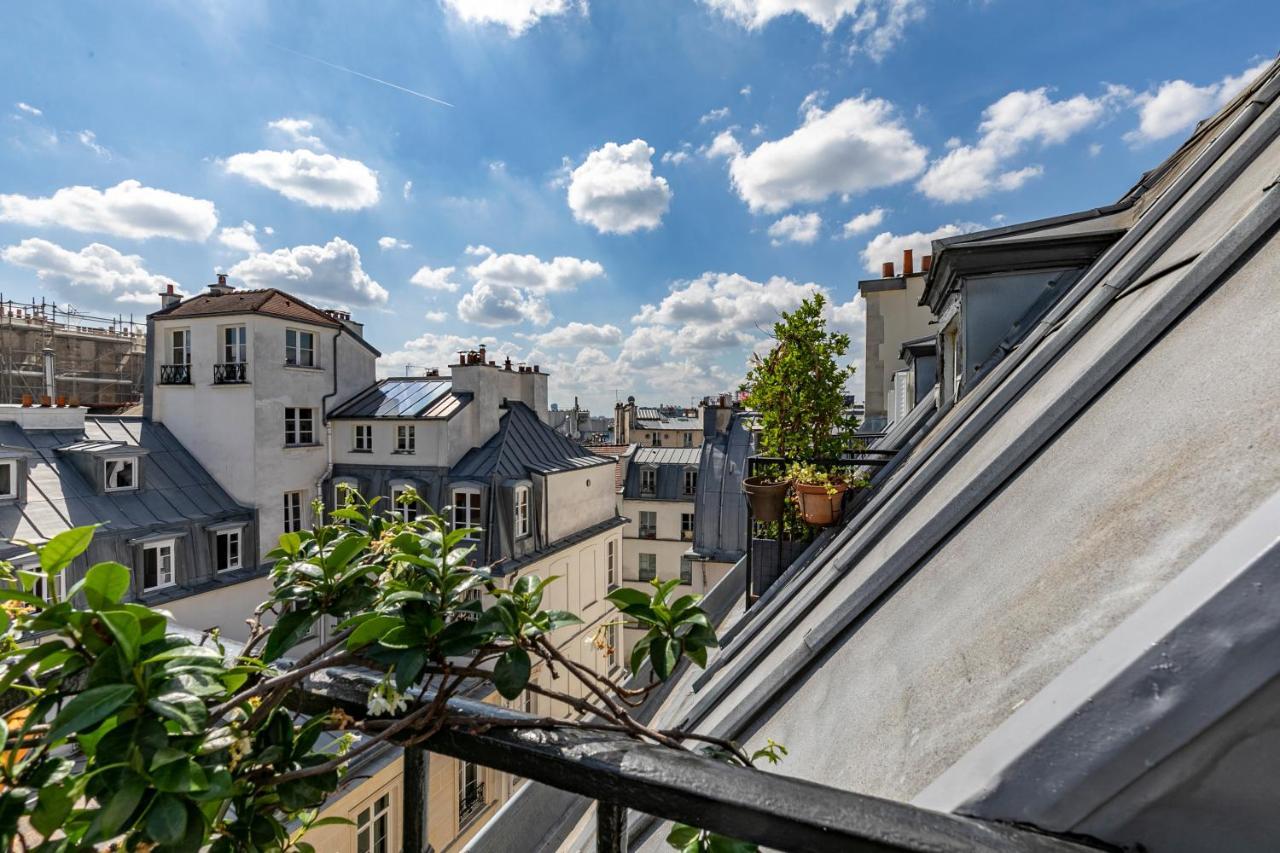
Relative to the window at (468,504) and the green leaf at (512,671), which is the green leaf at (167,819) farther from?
the window at (468,504)

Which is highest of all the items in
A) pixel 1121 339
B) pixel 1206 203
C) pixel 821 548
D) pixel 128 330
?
pixel 128 330

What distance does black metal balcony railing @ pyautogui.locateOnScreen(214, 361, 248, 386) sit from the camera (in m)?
15.7

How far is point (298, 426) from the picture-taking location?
1703 centimetres

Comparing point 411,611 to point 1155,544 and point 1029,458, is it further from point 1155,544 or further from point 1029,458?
point 1029,458

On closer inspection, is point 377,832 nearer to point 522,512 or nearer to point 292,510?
point 522,512

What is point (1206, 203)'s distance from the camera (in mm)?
3000

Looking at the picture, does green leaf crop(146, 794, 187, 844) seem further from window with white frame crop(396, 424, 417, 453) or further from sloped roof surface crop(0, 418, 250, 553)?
window with white frame crop(396, 424, 417, 453)

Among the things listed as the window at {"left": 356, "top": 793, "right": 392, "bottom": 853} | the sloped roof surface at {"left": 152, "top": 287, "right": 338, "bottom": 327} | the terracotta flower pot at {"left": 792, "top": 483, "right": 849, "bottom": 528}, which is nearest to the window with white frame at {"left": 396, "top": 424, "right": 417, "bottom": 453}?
the sloped roof surface at {"left": 152, "top": 287, "right": 338, "bottom": 327}

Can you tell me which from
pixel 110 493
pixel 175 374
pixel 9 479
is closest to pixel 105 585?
pixel 9 479

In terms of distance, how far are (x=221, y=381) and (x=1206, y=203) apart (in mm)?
19233

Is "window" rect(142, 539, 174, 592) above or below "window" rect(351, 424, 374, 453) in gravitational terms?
below

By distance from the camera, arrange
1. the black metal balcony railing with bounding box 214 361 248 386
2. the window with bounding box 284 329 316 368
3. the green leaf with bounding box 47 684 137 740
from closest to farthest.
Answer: the green leaf with bounding box 47 684 137 740
the black metal balcony railing with bounding box 214 361 248 386
the window with bounding box 284 329 316 368

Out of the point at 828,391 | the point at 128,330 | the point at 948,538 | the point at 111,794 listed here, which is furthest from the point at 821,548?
the point at 128,330

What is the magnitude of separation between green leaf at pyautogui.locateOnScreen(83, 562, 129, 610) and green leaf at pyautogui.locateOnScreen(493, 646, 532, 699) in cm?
52
